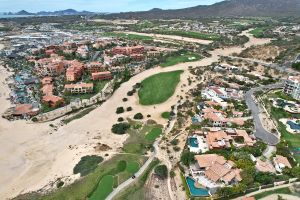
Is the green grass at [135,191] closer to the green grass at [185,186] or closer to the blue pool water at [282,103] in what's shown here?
the green grass at [185,186]

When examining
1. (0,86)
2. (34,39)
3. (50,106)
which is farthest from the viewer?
(34,39)

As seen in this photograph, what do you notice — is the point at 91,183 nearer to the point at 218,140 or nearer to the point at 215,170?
the point at 215,170

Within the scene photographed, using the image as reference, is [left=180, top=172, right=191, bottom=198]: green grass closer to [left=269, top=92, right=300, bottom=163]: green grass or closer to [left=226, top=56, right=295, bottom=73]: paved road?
[left=269, top=92, right=300, bottom=163]: green grass

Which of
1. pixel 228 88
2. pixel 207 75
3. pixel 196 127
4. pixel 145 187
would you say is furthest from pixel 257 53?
pixel 145 187

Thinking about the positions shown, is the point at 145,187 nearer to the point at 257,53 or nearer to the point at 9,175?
the point at 9,175

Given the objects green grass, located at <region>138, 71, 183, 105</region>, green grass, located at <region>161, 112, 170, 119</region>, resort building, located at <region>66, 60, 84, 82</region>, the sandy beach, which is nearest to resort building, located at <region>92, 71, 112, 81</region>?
resort building, located at <region>66, 60, 84, 82</region>

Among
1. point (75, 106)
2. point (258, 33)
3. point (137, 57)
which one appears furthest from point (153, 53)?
point (258, 33)
